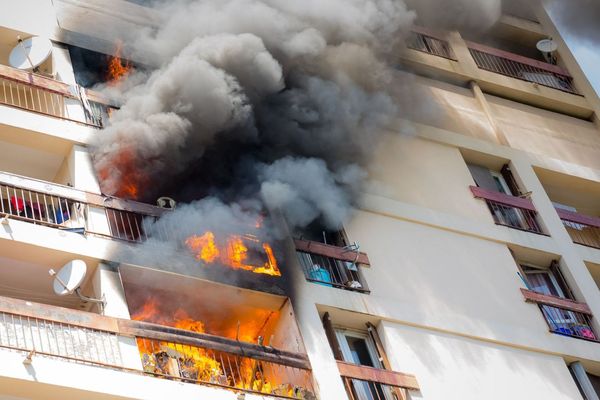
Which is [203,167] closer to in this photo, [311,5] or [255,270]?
[255,270]

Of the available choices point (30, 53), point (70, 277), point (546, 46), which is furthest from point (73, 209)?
point (546, 46)

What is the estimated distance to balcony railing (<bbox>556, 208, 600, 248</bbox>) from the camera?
20011 millimetres

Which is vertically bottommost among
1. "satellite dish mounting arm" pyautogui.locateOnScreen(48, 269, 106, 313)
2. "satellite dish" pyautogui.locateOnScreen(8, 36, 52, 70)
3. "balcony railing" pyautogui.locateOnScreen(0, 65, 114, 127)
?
"satellite dish mounting arm" pyautogui.locateOnScreen(48, 269, 106, 313)

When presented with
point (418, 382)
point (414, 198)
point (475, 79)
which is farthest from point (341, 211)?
point (475, 79)

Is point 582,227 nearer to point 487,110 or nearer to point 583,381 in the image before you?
point 487,110

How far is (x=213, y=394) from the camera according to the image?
512 inches

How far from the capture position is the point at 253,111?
1795cm

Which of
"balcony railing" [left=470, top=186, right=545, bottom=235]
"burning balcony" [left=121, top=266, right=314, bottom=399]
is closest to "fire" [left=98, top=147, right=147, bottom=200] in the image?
"burning balcony" [left=121, top=266, right=314, bottom=399]

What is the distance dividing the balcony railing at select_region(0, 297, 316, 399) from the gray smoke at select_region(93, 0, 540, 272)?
147cm

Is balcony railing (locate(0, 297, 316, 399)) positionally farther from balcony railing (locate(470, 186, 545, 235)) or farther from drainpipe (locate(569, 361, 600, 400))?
balcony railing (locate(470, 186, 545, 235))

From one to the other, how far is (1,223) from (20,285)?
1098mm

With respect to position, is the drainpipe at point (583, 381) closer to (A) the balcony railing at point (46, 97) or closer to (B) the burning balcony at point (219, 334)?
(B) the burning balcony at point (219, 334)

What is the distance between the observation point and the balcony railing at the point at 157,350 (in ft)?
41.4

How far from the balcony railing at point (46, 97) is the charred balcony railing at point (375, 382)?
543 cm
